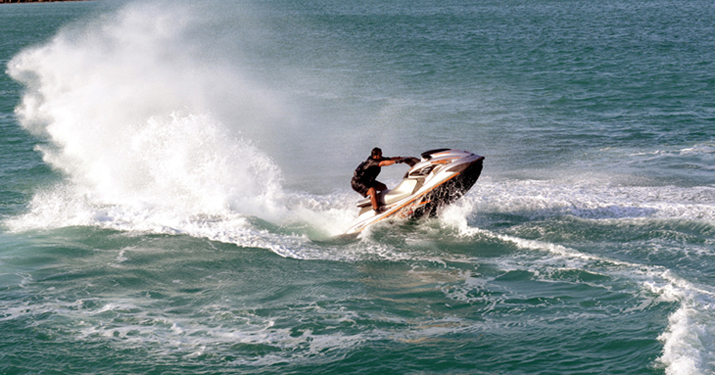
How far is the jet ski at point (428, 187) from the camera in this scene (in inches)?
371

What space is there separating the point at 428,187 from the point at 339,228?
1.81 metres

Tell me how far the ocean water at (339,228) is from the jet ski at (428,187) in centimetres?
27

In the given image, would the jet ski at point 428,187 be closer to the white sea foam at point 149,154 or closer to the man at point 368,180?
the man at point 368,180

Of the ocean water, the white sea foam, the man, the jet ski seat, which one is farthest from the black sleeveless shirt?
the white sea foam

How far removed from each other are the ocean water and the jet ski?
268 mm

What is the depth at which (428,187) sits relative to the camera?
9.66 metres

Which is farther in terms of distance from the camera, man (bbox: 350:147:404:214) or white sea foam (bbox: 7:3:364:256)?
white sea foam (bbox: 7:3:364:256)

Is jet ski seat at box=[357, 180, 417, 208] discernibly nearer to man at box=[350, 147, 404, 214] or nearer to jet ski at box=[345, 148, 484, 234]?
jet ski at box=[345, 148, 484, 234]

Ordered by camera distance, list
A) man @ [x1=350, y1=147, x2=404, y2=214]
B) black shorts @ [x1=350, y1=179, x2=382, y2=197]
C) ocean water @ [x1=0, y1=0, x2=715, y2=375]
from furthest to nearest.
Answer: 1. black shorts @ [x1=350, y1=179, x2=382, y2=197]
2. man @ [x1=350, y1=147, x2=404, y2=214]
3. ocean water @ [x1=0, y1=0, x2=715, y2=375]

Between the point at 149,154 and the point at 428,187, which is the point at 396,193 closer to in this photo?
the point at 428,187

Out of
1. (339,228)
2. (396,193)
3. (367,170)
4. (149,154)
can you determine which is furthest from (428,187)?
(149,154)

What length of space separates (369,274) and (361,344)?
2.05 metres

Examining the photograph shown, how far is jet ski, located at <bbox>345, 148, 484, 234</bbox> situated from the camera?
943 centimetres

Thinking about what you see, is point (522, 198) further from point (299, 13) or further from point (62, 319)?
point (299, 13)
